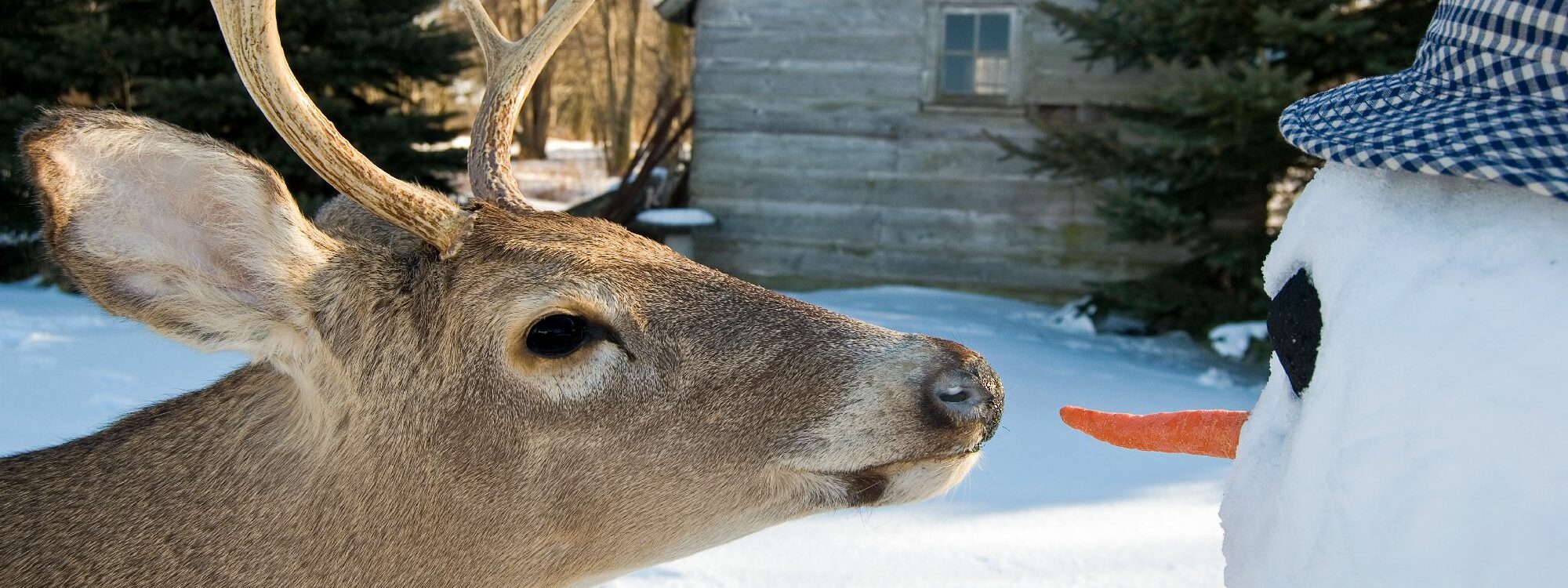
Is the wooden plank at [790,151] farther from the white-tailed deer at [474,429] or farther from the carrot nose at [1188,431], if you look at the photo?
the white-tailed deer at [474,429]

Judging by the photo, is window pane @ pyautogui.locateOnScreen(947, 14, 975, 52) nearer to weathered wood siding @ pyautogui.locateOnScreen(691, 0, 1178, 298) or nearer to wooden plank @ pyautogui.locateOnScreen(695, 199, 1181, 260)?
weathered wood siding @ pyautogui.locateOnScreen(691, 0, 1178, 298)

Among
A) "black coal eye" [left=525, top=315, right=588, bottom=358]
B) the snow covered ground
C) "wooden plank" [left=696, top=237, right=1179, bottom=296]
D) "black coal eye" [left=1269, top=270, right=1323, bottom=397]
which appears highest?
"black coal eye" [left=1269, top=270, right=1323, bottom=397]

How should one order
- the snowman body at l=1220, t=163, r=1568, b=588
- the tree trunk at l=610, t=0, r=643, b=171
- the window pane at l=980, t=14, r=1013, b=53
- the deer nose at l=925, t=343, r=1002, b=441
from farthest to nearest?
the tree trunk at l=610, t=0, r=643, b=171
the window pane at l=980, t=14, r=1013, b=53
the deer nose at l=925, t=343, r=1002, b=441
the snowman body at l=1220, t=163, r=1568, b=588

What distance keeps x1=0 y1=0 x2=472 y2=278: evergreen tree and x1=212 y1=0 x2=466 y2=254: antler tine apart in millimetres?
7370

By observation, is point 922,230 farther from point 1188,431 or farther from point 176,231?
point 176,231

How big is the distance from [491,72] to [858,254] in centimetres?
829

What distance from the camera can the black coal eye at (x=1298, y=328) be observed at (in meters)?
1.65

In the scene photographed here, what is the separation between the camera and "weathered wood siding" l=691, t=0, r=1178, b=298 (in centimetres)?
1044

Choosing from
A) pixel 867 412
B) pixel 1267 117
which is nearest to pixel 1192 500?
pixel 867 412

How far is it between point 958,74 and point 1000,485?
7.14 meters

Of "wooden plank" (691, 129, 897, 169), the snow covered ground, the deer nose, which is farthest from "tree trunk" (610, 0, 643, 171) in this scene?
the deer nose

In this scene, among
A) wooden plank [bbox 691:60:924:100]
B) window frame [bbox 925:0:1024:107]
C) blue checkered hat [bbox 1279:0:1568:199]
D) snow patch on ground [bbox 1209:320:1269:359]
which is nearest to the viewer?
blue checkered hat [bbox 1279:0:1568:199]


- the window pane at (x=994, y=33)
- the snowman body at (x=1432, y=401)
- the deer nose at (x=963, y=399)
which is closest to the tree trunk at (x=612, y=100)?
the window pane at (x=994, y=33)

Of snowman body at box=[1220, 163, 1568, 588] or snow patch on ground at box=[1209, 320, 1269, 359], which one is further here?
snow patch on ground at box=[1209, 320, 1269, 359]
